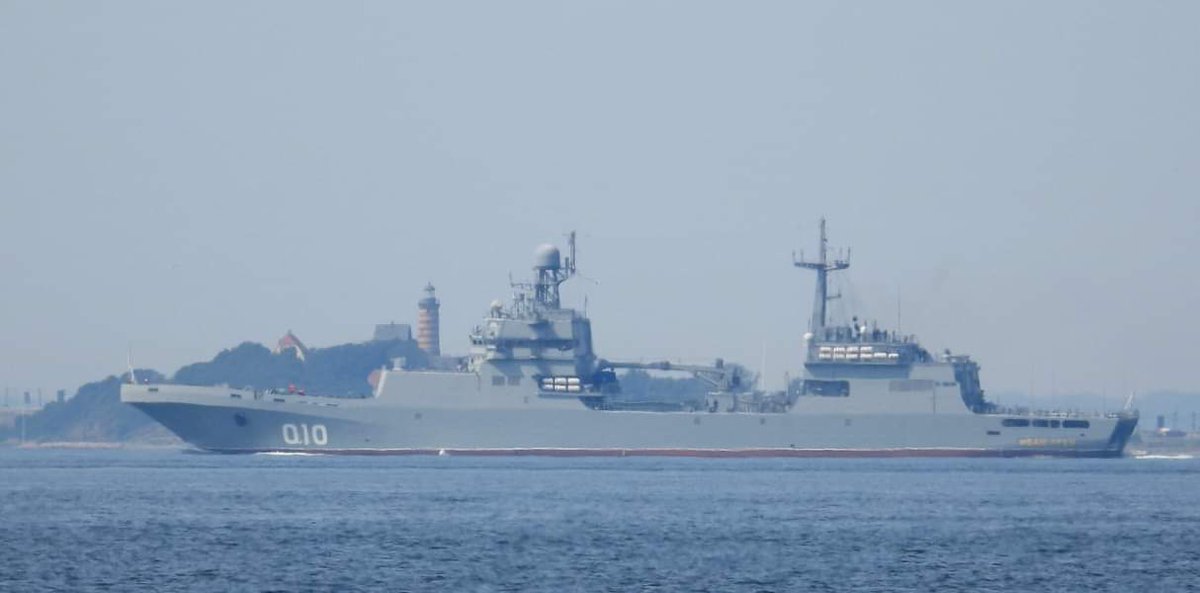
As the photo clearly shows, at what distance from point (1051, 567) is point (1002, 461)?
1627 inches

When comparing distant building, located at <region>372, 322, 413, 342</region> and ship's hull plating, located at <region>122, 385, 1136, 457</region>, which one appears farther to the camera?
distant building, located at <region>372, 322, 413, 342</region>

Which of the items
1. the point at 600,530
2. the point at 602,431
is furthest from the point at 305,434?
the point at 600,530

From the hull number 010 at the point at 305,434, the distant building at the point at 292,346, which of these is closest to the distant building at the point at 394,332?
the distant building at the point at 292,346

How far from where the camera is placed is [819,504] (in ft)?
169

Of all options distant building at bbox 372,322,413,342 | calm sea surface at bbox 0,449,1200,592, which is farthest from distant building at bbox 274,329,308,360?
calm sea surface at bbox 0,449,1200,592

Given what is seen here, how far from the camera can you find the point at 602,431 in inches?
3002

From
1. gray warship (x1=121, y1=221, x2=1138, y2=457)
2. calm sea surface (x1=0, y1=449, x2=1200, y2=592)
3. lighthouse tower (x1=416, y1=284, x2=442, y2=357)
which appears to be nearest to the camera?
→ calm sea surface (x1=0, y1=449, x2=1200, y2=592)

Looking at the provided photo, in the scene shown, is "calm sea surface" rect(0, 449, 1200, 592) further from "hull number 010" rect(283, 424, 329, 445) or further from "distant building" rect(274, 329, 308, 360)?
"distant building" rect(274, 329, 308, 360)

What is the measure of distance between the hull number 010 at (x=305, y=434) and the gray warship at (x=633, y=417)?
0.06 metres

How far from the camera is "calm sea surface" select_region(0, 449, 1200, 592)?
34250 mm

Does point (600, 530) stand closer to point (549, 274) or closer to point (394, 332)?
point (549, 274)

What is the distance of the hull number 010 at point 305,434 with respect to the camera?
76.8m

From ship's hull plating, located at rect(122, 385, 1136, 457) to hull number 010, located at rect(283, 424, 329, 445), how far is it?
0.04 metres

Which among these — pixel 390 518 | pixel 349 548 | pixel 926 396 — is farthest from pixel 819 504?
pixel 926 396
